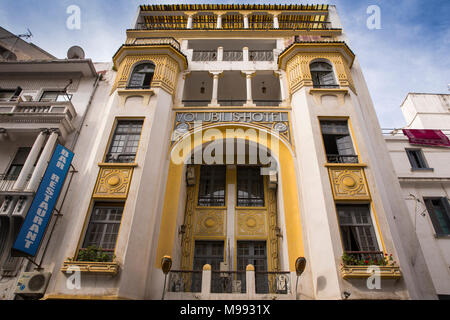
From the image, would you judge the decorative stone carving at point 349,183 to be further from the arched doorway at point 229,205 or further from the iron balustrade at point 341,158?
the arched doorway at point 229,205

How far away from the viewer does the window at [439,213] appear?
1505 cm

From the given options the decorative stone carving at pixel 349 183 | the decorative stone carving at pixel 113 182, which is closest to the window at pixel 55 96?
the decorative stone carving at pixel 113 182

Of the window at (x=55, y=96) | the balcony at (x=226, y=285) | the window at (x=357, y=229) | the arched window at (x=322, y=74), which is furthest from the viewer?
the window at (x=55, y=96)

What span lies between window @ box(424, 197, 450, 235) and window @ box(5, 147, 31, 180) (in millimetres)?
20421

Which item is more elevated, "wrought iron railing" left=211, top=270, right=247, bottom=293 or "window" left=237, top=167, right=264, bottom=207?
"window" left=237, top=167, right=264, bottom=207

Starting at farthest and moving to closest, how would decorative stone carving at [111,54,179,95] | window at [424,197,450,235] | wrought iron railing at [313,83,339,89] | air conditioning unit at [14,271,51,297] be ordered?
1. window at [424,197,450,235]
2. decorative stone carving at [111,54,179,95]
3. wrought iron railing at [313,83,339,89]
4. air conditioning unit at [14,271,51,297]

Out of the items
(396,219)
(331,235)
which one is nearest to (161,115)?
(331,235)

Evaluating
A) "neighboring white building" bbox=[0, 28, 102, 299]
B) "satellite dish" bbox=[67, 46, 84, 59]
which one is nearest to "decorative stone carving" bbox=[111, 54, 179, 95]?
"neighboring white building" bbox=[0, 28, 102, 299]

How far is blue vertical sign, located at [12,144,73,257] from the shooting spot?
31.9ft

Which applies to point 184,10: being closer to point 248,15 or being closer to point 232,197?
point 248,15

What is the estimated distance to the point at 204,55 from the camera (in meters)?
17.9

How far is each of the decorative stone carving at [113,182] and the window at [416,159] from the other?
1592cm

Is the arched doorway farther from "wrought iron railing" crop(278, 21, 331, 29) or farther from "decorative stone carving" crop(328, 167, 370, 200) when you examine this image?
"wrought iron railing" crop(278, 21, 331, 29)

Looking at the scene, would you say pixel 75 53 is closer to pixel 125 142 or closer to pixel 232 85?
pixel 125 142
